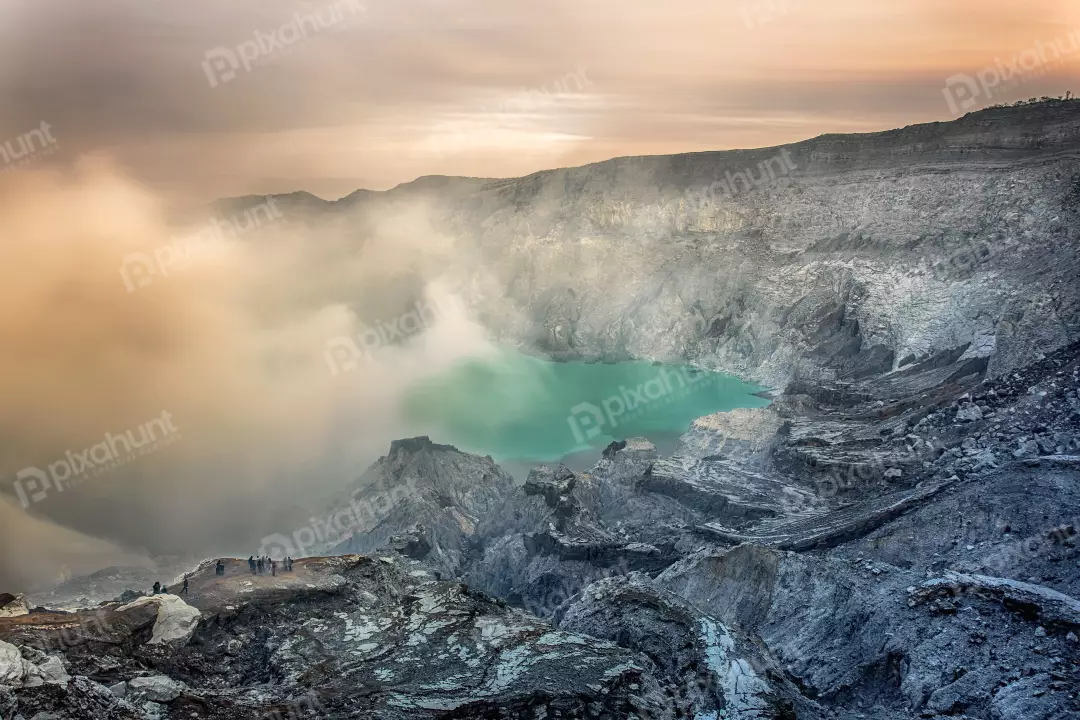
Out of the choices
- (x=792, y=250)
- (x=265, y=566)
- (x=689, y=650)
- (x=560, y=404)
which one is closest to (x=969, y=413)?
(x=689, y=650)

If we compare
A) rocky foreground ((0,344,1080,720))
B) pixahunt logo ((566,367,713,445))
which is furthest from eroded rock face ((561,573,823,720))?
pixahunt logo ((566,367,713,445))

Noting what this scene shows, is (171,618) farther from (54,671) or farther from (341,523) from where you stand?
(341,523)

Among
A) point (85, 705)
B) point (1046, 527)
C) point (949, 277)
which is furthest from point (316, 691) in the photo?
point (949, 277)

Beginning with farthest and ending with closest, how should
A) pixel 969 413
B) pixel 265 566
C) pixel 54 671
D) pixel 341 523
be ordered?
pixel 341 523, pixel 969 413, pixel 265 566, pixel 54 671

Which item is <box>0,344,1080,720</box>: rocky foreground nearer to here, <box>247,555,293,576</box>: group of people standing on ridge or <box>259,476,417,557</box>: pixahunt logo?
<box>247,555,293,576</box>: group of people standing on ridge

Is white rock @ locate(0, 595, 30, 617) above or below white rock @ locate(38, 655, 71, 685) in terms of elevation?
above

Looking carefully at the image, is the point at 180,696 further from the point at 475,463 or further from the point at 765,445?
the point at 765,445

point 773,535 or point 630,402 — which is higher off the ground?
point 630,402
